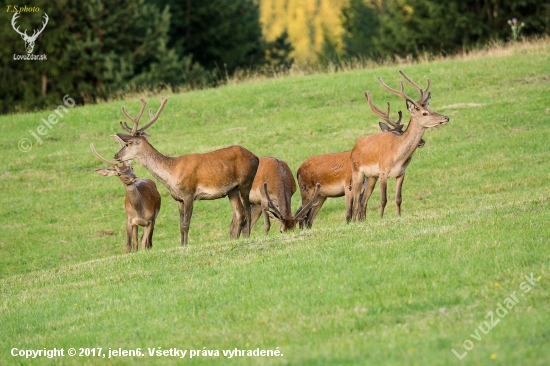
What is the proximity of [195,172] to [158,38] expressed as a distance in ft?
94.9

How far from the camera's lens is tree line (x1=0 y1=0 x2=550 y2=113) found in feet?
136

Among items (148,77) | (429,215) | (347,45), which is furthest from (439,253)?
(347,45)

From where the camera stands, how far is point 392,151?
50.7 feet

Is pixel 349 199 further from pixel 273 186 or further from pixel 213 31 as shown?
pixel 213 31

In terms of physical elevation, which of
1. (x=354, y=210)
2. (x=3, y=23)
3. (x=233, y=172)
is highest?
(x=3, y=23)

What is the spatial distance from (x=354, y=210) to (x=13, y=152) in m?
13.5

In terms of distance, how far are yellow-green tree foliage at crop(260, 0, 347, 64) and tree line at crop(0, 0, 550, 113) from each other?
7743cm

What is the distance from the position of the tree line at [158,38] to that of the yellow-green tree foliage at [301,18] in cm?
7743

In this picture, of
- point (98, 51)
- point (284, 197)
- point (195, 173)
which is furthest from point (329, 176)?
point (98, 51)

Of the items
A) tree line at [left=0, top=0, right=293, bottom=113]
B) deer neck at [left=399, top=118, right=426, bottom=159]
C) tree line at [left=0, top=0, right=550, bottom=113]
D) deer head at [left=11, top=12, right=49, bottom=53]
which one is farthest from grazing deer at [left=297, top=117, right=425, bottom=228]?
deer head at [left=11, top=12, right=49, bottom=53]

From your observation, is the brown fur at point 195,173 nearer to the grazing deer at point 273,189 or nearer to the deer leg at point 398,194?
the grazing deer at point 273,189

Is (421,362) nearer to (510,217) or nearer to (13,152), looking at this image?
(510,217)

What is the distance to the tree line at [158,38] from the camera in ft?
136

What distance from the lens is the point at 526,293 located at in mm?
8469
